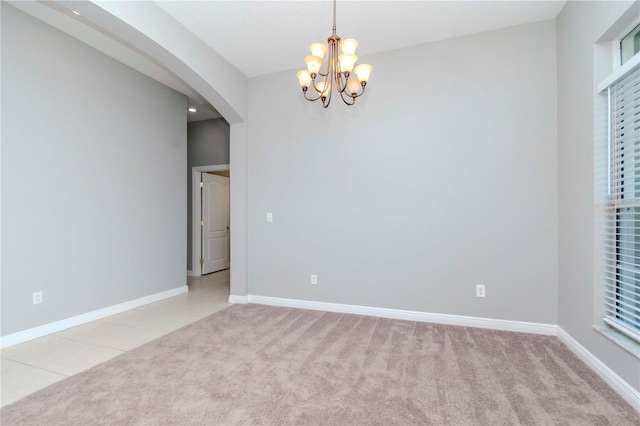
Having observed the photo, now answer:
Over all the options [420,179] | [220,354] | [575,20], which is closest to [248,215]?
[220,354]

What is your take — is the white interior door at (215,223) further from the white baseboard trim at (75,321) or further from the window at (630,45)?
the window at (630,45)

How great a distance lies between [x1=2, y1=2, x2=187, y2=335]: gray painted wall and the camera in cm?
272

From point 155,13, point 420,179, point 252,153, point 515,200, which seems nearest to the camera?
point 155,13

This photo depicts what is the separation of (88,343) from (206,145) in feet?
12.5

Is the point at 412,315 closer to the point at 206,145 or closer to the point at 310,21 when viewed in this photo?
the point at 310,21

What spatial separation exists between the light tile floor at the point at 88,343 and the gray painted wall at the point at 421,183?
0.94 meters

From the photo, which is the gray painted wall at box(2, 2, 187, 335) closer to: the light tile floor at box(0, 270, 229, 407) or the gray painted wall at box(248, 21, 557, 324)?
the light tile floor at box(0, 270, 229, 407)

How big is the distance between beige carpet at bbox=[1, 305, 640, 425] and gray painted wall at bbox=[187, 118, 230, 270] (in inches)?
133

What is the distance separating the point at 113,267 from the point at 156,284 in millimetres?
690

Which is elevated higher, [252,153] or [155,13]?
[155,13]

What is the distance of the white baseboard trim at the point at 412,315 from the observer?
2.87 meters

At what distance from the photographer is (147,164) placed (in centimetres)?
408

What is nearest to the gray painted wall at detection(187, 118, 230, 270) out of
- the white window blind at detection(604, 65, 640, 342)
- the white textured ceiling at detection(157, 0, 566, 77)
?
the white textured ceiling at detection(157, 0, 566, 77)

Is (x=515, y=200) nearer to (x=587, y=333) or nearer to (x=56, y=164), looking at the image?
(x=587, y=333)
